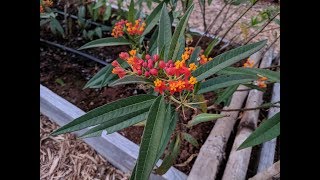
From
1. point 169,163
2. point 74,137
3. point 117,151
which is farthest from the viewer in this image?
point 74,137

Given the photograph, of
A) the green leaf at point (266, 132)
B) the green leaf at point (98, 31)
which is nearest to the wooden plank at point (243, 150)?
the green leaf at point (266, 132)

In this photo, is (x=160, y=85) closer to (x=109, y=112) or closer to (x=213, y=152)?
(x=109, y=112)

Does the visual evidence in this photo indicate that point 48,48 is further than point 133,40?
Yes

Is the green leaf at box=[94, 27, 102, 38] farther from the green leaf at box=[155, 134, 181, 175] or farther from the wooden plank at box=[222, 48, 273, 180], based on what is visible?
the green leaf at box=[155, 134, 181, 175]

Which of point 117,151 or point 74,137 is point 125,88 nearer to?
point 74,137

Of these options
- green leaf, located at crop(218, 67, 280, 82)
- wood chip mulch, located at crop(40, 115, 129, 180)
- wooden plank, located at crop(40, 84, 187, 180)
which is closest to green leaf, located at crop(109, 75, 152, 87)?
green leaf, located at crop(218, 67, 280, 82)
